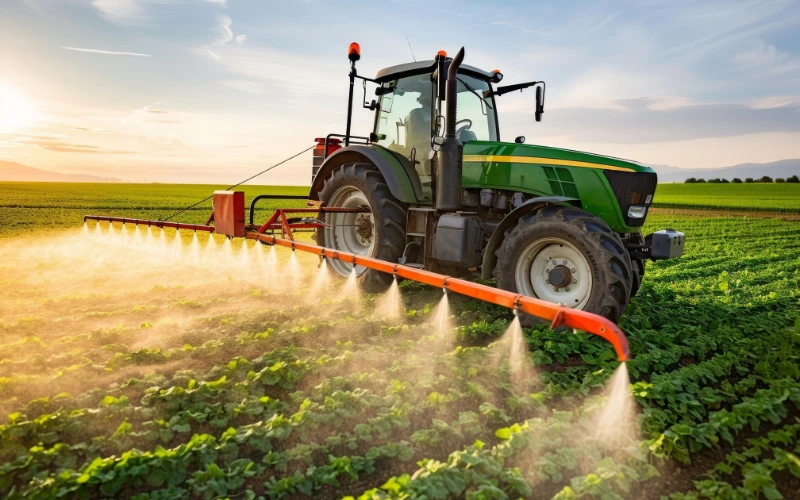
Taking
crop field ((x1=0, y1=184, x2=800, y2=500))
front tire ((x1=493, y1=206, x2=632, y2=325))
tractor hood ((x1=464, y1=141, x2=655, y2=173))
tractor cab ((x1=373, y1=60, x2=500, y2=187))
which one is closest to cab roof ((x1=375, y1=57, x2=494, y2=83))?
tractor cab ((x1=373, y1=60, x2=500, y2=187))

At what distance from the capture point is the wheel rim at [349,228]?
766 centimetres

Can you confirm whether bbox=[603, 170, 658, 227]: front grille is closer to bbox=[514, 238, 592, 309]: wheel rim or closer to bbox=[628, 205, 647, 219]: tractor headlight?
bbox=[628, 205, 647, 219]: tractor headlight

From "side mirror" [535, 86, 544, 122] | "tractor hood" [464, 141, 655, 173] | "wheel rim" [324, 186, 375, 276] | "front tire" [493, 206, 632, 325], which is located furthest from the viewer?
"wheel rim" [324, 186, 375, 276]

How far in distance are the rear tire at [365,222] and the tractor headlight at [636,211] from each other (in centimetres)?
269

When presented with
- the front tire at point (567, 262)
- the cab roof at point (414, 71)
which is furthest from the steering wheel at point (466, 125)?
the front tire at point (567, 262)

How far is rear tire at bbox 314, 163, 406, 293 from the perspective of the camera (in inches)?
272

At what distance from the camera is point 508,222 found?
221 inches

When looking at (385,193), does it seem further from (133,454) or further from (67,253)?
(67,253)

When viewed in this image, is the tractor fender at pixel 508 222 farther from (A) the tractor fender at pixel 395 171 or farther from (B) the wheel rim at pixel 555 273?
(A) the tractor fender at pixel 395 171

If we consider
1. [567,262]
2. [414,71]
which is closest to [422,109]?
[414,71]

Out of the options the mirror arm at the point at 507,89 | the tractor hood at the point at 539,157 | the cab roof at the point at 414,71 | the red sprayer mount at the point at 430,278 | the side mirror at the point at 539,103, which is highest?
the cab roof at the point at 414,71

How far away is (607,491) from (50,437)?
3.22 metres

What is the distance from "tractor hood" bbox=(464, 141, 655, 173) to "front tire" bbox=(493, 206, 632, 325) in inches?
27.8

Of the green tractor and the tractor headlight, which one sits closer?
the green tractor
